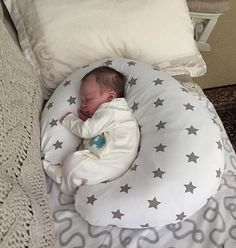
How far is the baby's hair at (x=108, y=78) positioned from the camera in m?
1.12

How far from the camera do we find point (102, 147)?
1007 mm

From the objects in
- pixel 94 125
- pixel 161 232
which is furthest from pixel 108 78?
pixel 161 232

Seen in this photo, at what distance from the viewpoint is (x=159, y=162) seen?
3.15 feet

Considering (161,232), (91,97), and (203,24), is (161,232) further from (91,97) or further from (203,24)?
(203,24)

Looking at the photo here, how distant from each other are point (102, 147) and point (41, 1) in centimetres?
51

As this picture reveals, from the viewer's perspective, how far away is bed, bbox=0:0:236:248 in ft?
2.86

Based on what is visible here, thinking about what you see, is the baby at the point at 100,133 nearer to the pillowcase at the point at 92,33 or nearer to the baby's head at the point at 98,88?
the baby's head at the point at 98,88

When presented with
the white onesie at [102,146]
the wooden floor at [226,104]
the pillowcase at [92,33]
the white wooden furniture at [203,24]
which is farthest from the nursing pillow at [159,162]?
the wooden floor at [226,104]

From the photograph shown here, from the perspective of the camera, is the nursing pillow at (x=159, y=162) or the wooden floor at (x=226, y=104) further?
the wooden floor at (x=226, y=104)

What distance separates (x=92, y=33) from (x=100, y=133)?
13.2 inches

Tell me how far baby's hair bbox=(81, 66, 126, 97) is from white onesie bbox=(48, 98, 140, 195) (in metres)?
0.06

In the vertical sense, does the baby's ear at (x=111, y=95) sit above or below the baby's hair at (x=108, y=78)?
below

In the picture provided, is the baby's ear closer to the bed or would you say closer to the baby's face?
the baby's face

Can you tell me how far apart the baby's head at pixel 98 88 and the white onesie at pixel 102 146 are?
39 mm
